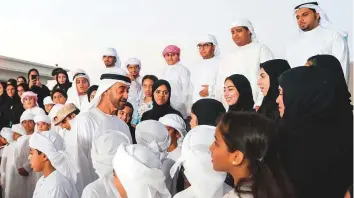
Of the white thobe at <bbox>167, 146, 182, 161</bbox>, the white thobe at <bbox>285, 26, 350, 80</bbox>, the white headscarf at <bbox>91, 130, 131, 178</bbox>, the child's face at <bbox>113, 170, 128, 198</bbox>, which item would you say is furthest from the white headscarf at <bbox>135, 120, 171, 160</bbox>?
the white thobe at <bbox>285, 26, 350, 80</bbox>

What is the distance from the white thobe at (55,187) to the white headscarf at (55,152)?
8 centimetres

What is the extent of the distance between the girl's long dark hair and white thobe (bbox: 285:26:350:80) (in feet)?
8.17

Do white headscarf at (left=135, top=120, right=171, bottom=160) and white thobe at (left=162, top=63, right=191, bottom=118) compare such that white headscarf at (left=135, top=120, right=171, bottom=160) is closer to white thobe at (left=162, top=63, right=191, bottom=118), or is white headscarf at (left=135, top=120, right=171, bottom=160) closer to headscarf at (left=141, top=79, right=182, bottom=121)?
headscarf at (left=141, top=79, right=182, bottom=121)

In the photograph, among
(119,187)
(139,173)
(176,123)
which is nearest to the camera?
(139,173)

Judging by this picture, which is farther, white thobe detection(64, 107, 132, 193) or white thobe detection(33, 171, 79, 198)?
white thobe detection(64, 107, 132, 193)

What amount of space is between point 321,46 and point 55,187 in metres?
2.56

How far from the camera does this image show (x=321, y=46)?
4.28m

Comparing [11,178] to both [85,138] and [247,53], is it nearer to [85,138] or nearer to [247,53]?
[85,138]

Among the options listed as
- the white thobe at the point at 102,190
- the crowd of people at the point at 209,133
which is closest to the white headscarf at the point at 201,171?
the crowd of people at the point at 209,133

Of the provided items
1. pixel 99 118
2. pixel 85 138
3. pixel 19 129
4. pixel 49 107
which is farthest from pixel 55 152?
pixel 49 107

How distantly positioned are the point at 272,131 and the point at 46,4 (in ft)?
28.2

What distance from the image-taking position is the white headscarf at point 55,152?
3221 millimetres

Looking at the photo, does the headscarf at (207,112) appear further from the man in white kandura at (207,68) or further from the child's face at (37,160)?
the man in white kandura at (207,68)

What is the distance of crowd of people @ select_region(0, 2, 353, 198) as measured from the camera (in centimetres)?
195
